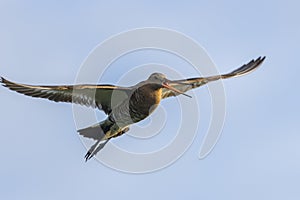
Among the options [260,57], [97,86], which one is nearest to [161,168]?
[97,86]

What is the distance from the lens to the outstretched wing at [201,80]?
28344mm

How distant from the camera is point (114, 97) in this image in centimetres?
2788

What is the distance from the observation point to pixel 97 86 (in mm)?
26406

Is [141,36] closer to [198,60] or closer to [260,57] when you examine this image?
[198,60]

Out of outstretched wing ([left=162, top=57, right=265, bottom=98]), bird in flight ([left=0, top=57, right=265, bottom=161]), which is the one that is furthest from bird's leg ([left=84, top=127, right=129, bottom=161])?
outstretched wing ([left=162, top=57, right=265, bottom=98])

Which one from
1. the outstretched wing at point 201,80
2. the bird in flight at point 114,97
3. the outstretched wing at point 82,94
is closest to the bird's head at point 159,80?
the bird in flight at point 114,97

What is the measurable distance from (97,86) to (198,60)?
11.2 ft

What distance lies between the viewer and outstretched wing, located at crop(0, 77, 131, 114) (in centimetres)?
2716

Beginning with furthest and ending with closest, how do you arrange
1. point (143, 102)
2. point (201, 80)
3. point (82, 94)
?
point (201, 80)
point (82, 94)
point (143, 102)

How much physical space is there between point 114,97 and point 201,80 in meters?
2.65

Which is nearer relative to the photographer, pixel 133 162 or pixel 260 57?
pixel 133 162

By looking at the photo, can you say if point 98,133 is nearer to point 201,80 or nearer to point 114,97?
point 114,97

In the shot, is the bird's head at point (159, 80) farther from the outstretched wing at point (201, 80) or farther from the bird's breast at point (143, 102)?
the outstretched wing at point (201, 80)

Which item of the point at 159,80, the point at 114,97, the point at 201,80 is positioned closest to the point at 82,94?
the point at 114,97
